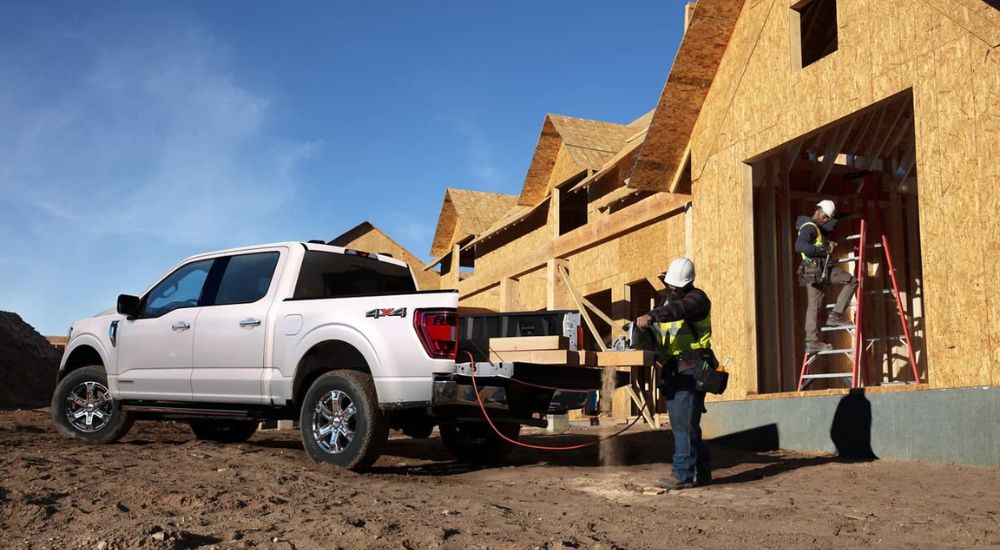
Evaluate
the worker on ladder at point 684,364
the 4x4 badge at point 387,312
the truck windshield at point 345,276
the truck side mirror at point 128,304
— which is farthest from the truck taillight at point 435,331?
the truck side mirror at point 128,304

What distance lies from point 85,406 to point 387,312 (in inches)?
171

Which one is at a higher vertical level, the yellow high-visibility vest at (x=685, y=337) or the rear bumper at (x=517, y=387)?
the yellow high-visibility vest at (x=685, y=337)

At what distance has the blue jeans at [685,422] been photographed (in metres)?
7.41

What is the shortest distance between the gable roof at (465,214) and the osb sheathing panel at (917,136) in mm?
13570

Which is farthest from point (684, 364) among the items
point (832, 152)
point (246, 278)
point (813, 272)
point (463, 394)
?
point (832, 152)

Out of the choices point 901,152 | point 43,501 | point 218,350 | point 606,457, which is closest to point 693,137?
point 901,152

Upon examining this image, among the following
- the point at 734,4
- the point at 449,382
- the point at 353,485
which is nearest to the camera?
the point at 353,485

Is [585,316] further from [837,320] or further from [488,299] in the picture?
[488,299]

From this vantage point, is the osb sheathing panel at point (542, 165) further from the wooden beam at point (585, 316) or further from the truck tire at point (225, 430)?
the truck tire at point (225, 430)

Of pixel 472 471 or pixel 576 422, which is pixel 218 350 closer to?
pixel 472 471

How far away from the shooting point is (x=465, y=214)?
86.1ft

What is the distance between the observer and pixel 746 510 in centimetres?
635

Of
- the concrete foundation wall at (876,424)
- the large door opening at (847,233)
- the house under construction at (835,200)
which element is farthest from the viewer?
the large door opening at (847,233)

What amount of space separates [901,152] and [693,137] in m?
3.17
